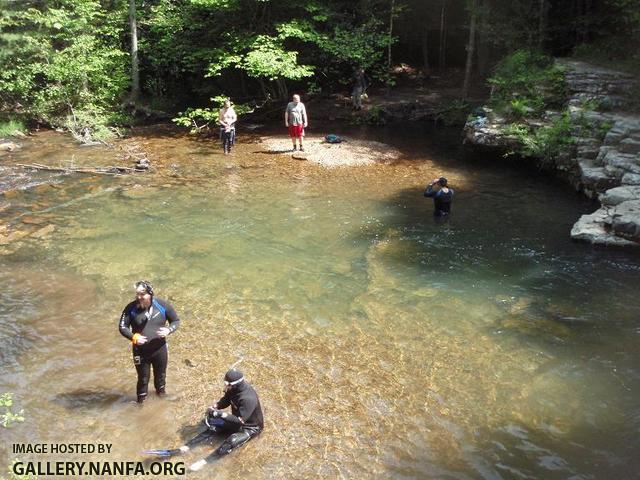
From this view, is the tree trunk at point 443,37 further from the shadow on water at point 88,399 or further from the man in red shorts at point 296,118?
the shadow on water at point 88,399

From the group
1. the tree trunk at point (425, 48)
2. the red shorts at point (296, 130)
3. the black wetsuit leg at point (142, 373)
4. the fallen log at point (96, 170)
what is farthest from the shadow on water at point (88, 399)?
the tree trunk at point (425, 48)

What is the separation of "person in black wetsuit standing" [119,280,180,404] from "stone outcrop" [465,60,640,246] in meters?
9.35

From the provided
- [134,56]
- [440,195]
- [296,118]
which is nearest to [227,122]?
[296,118]

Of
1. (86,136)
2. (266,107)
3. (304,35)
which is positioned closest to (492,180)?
(304,35)

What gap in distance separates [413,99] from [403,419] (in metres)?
22.1

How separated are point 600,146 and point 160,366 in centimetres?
1337

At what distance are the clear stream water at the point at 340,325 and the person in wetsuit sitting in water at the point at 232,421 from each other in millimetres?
188

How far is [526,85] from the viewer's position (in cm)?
1956

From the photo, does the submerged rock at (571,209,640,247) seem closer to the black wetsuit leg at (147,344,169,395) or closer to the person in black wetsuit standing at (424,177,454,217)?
the person in black wetsuit standing at (424,177,454,217)

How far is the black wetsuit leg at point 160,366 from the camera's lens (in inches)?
284

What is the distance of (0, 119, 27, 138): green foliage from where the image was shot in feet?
72.3

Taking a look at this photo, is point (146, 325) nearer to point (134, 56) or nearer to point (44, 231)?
point (44, 231)

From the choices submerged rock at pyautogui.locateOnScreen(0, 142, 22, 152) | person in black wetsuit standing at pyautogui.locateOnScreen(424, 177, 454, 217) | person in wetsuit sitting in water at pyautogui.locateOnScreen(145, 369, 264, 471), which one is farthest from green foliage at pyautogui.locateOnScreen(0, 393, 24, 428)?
submerged rock at pyautogui.locateOnScreen(0, 142, 22, 152)

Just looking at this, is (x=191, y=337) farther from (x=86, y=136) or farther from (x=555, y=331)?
(x=86, y=136)
